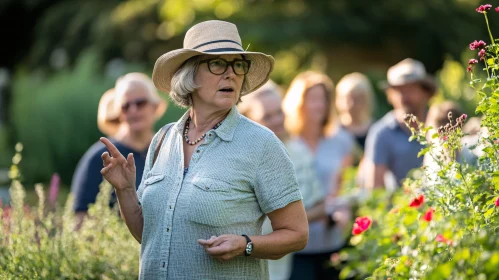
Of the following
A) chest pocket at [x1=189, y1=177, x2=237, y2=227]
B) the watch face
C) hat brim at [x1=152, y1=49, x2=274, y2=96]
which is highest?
hat brim at [x1=152, y1=49, x2=274, y2=96]

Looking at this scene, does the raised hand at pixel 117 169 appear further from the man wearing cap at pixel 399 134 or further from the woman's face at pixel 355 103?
the woman's face at pixel 355 103

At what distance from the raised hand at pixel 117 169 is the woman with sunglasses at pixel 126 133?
1770mm

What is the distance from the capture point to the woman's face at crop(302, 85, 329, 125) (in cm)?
766

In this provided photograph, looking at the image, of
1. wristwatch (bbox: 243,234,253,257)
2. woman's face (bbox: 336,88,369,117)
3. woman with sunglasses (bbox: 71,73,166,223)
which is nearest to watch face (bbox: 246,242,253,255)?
wristwatch (bbox: 243,234,253,257)

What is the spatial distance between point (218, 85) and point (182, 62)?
0.27 metres

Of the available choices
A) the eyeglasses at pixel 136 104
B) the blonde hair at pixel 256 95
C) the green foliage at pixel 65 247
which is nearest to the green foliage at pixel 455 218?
the green foliage at pixel 65 247

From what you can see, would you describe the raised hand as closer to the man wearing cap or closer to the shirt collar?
the shirt collar

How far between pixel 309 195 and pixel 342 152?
4.21 ft

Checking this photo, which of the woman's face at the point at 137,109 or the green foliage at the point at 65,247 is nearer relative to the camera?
the green foliage at the point at 65,247

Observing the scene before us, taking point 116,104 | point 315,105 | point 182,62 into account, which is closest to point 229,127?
point 182,62

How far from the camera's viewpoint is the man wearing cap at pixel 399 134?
7.15 meters

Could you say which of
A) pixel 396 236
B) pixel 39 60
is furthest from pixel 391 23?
pixel 396 236

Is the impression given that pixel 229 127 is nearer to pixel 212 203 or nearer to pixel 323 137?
pixel 212 203

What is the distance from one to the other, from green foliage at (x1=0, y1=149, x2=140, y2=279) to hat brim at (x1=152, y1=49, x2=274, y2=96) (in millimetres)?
940
